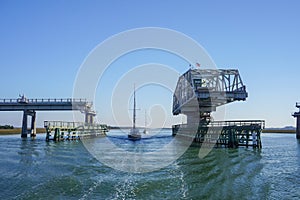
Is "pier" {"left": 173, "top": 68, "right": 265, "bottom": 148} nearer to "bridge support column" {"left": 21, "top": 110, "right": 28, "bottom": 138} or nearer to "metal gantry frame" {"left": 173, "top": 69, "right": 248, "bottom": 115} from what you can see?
"metal gantry frame" {"left": 173, "top": 69, "right": 248, "bottom": 115}

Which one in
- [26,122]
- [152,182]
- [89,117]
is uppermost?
[89,117]

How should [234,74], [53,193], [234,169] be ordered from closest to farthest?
[53,193], [234,169], [234,74]

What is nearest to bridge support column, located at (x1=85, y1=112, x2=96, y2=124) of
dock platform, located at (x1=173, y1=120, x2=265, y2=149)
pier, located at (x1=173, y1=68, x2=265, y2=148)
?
pier, located at (x1=173, y1=68, x2=265, y2=148)

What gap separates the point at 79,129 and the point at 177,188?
178 feet

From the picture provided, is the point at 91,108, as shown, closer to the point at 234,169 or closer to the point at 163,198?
the point at 234,169

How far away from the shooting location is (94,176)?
19.3 metres

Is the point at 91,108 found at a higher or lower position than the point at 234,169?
higher

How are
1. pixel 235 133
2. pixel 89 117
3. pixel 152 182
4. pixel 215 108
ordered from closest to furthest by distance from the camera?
1. pixel 152 182
2. pixel 235 133
3. pixel 215 108
4. pixel 89 117

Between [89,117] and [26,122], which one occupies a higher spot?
[89,117]

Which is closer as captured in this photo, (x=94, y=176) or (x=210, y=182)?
(x=210, y=182)

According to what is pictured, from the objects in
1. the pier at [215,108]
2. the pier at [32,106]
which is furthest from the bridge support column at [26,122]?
the pier at [215,108]

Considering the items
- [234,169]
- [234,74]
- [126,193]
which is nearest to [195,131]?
[234,74]

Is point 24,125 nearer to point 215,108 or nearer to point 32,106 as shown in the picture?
point 32,106

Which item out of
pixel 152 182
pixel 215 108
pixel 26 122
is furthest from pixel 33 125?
pixel 152 182
